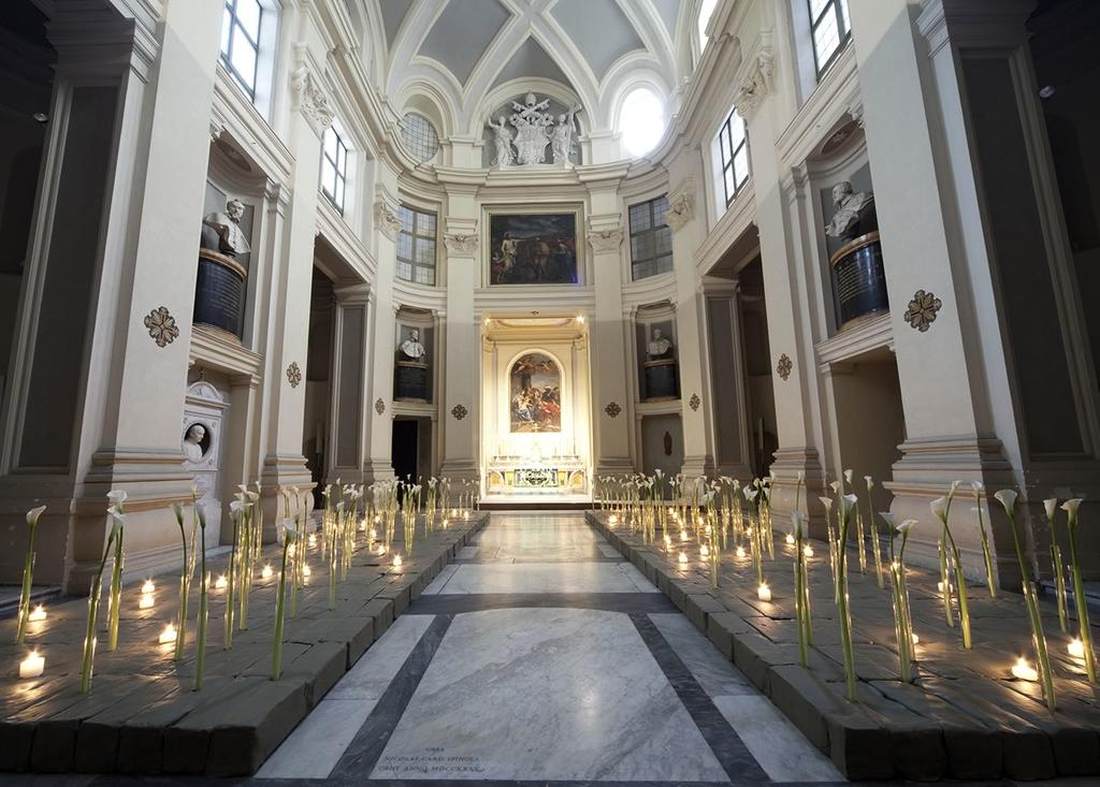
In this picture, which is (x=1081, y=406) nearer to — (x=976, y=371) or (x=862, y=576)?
(x=976, y=371)

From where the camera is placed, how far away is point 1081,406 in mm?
4125

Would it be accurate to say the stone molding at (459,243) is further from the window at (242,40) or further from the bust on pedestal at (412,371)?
the window at (242,40)

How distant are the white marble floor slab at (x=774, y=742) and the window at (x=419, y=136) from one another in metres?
16.5

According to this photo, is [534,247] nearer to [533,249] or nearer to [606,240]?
[533,249]

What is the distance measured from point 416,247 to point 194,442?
9.80 metres

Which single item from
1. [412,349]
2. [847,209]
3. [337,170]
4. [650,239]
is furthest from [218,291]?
[650,239]

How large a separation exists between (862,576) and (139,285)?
6882 millimetres

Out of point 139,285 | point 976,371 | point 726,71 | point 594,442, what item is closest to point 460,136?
point 726,71

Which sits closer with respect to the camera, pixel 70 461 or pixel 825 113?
pixel 70 461

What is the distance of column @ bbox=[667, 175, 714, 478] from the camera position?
1159 cm

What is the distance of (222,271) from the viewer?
22.1 ft

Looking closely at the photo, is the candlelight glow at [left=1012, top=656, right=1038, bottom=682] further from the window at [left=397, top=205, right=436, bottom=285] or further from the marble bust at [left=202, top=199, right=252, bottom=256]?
the window at [left=397, top=205, right=436, bottom=285]

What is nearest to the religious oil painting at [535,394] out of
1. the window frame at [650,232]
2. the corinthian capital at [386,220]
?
the window frame at [650,232]

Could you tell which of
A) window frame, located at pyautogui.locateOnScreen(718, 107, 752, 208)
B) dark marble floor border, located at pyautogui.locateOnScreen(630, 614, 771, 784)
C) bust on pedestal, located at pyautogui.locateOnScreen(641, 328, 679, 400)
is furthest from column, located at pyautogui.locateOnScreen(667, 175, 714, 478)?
dark marble floor border, located at pyautogui.locateOnScreen(630, 614, 771, 784)
